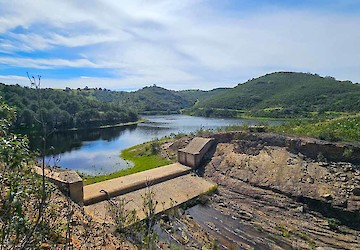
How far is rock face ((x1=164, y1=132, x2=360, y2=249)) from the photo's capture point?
17844 mm

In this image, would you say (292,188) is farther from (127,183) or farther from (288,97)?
(288,97)

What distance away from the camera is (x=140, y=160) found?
114ft

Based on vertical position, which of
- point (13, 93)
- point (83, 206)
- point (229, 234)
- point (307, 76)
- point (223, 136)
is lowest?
point (229, 234)

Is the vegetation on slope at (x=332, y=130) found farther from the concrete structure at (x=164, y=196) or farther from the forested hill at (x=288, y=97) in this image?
the forested hill at (x=288, y=97)

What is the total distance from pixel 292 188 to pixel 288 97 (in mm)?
78681

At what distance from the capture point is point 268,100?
99.1 metres

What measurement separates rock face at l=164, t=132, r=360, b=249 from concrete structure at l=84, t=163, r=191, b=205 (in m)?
3.48

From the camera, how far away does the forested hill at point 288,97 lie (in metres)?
76.3

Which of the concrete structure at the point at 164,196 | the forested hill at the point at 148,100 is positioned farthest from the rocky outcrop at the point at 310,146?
the forested hill at the point at 148,100

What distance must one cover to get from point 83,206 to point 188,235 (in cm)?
743

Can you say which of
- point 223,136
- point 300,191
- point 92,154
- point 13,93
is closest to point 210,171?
point 223,136

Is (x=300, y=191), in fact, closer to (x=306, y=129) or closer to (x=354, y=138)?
(x=354, y=138)

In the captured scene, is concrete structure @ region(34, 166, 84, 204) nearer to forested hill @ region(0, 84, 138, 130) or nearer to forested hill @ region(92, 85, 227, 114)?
forested hill @ region(0, 84, 138, 130)

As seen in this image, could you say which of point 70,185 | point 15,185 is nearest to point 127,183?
point 70,185
